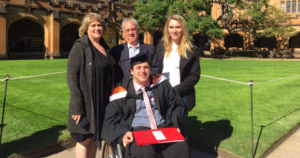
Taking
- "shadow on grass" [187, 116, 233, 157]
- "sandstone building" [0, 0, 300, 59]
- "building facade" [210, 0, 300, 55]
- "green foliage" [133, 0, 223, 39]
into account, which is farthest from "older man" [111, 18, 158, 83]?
"building facade" [210, 0, 300, 55]

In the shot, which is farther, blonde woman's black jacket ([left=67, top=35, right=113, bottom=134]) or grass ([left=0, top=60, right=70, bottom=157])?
grass ([left=0, top=60, right=70, bottom=157])

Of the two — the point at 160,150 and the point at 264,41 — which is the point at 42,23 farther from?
the point at 264,41

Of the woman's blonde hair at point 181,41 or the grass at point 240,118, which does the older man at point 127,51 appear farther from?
the grass at point 240,118

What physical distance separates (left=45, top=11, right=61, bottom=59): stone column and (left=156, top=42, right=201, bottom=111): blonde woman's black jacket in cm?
2352

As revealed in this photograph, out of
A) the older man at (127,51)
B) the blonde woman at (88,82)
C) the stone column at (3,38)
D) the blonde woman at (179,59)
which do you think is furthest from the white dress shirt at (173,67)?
the stone column at (3,38)

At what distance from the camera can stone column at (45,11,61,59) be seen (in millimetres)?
24281

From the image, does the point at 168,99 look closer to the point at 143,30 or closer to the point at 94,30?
the point at 94,30

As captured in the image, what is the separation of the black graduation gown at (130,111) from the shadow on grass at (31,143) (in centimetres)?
190

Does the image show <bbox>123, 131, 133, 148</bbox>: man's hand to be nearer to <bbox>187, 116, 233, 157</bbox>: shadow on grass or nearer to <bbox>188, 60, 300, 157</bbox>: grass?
<bbox>187, 116, 233, 157</bbox>: shadow on grass

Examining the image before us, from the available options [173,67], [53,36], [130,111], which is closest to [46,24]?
[53,36]

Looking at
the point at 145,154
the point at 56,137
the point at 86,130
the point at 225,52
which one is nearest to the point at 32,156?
the point at 56,137

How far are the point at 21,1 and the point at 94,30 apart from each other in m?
23.3

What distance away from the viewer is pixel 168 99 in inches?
115

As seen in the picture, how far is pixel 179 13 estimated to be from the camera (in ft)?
91.4
